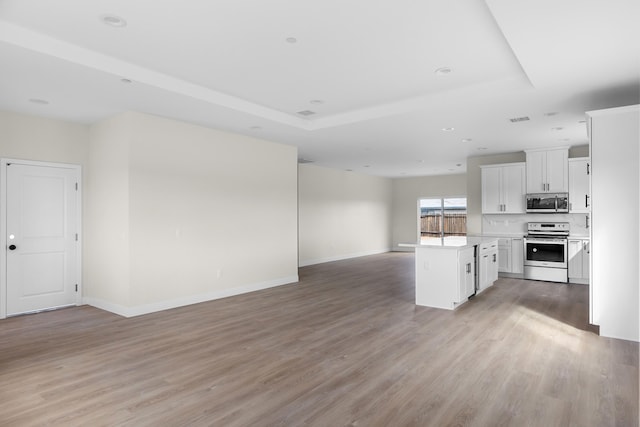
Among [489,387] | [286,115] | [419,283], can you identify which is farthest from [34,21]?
Answer: [419,283]

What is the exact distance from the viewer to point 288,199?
7.30 m

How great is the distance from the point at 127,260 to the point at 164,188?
42.1 inches

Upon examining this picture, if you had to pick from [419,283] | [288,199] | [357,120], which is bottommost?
[419,283]

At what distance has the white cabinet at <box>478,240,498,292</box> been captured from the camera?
6188 mm

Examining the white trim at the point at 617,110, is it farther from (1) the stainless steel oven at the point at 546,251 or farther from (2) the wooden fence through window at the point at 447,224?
(2) the wooden fence through window at the point at 447,224

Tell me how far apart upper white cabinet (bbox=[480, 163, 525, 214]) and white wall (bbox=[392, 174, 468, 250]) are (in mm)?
4373

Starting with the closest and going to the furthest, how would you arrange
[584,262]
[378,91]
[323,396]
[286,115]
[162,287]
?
[323,396], [378,91], [162,287], [286,115], [584,262]

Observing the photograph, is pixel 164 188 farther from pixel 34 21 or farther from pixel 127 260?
pixel 34 21

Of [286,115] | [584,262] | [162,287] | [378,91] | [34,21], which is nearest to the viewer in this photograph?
[34,21]

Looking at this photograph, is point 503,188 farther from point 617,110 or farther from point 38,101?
point 38,101

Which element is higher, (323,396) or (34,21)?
(34,21)

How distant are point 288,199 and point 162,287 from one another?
2832 mm

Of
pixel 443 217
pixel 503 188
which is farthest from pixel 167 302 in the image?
pixel 443 217

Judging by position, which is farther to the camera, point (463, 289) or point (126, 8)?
point (463, 289)
